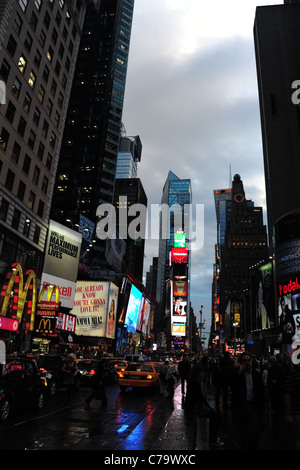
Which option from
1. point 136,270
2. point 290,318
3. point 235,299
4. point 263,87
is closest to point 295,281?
point 290,318

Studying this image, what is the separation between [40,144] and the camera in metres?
36.9

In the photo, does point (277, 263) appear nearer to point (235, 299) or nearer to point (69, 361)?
point (69, 361)

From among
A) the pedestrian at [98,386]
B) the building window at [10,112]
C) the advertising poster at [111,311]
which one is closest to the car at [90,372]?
the pedestrian at [98,386]

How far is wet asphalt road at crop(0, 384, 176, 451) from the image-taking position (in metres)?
7.31

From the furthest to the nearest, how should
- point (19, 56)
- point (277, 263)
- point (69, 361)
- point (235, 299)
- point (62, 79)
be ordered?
1. point (235, 299)
2. point (277, 263)
3. point (62, 79)
4. point (19, 56)
5. point (69, 361)

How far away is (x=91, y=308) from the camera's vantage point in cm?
5209

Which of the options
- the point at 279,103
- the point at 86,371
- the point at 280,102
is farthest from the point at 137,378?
the point at 280,102

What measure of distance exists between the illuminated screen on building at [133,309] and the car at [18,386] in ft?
198

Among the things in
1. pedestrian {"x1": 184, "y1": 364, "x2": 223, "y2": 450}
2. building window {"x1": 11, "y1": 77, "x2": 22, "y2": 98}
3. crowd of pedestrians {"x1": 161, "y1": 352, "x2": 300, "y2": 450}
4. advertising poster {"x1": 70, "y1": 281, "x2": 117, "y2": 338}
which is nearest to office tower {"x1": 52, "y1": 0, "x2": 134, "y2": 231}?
advertising poster {"x1": 70, "y1": 281, "x2": 117, "y2": 338}

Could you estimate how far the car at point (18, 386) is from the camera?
Answer: 9688 millimetres

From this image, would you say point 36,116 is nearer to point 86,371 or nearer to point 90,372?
point 86,371

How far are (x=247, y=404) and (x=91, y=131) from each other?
10590 centimetres
